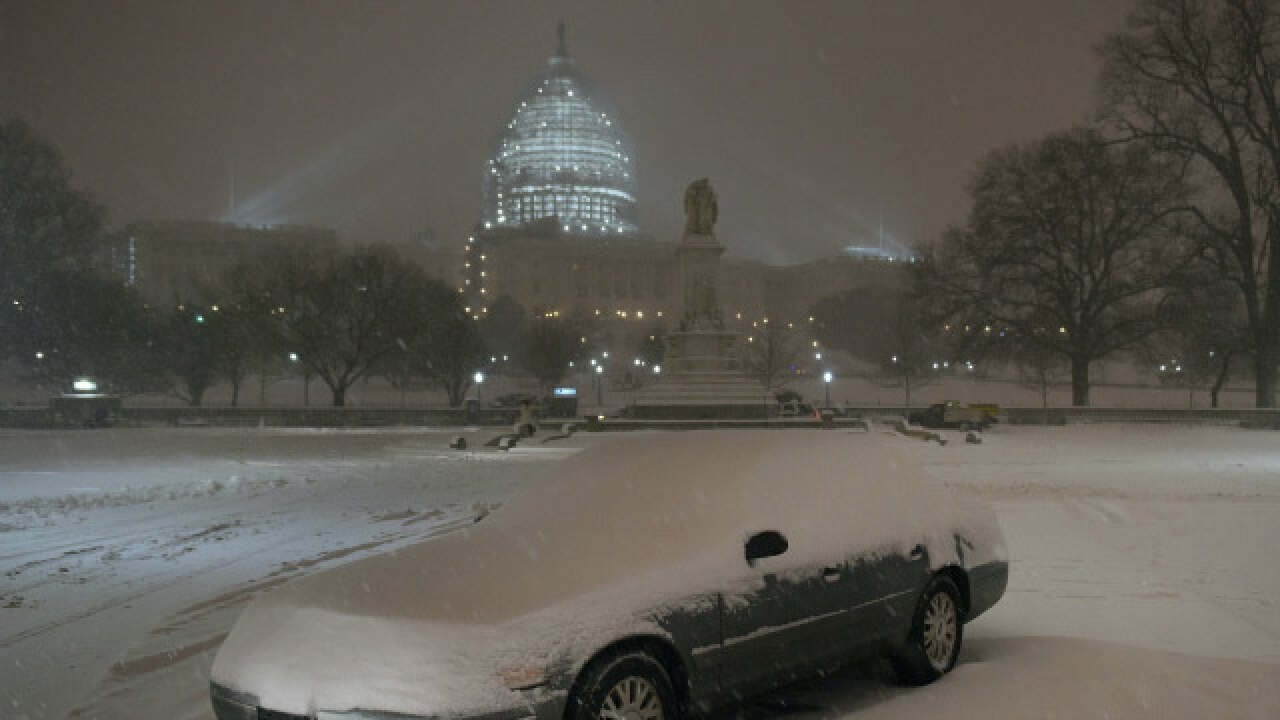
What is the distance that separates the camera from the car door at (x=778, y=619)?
16.6 feet

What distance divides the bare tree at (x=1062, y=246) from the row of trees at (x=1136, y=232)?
0.07m

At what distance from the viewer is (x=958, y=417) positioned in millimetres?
40781

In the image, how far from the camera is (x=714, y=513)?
534cm

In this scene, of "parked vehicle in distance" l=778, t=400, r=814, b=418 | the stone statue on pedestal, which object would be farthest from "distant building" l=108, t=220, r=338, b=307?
"parked vehicle in distance" l=778, t=400, r=814, b=418

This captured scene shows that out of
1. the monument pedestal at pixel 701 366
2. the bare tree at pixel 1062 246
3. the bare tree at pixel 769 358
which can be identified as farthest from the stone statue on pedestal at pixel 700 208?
the bare tree at pixel 769 358

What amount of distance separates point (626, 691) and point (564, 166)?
15907cm

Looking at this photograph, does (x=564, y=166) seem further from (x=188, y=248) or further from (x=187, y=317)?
(x=187, y=317)

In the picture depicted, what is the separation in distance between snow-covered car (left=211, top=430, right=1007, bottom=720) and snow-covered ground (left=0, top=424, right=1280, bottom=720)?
56 cm

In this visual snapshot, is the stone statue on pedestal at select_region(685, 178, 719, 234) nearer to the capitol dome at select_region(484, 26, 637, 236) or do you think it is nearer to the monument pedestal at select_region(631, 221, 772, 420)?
the monument pedestal at select_region(631, 221, 772, 420)

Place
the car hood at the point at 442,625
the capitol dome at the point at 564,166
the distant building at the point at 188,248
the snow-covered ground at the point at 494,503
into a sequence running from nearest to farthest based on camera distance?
the car hood at the point at 442,625 → the snow-covered ground at the point at 494,503 → the distant building at the point at 188,248 → the capitol dome at the point at 564,166

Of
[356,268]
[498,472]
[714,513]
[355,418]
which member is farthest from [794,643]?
[356,268]

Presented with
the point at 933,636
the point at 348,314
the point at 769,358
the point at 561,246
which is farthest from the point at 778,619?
the point at 561,246

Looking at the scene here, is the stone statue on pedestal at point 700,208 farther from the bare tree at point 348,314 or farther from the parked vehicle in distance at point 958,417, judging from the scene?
the bare tree at point 348,314

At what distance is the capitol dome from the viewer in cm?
15925
